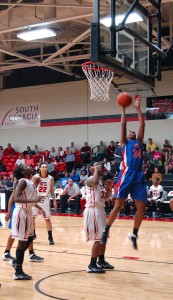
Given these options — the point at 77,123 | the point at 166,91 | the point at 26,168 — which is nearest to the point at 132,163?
the point at 26,168

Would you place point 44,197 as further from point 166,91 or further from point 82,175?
point 166,91

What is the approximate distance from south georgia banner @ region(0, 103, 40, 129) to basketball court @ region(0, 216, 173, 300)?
13677 mm

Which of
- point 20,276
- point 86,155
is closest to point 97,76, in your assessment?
point 86,155

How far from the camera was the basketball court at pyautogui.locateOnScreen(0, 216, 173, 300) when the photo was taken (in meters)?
5.30

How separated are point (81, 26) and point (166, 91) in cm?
477

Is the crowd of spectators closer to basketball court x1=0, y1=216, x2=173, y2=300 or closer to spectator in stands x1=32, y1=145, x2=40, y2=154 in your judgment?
spectator in stands x1=32, y1=145, x2=40, y2=154

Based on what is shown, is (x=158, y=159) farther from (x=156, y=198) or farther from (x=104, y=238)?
(x=104, y=238)

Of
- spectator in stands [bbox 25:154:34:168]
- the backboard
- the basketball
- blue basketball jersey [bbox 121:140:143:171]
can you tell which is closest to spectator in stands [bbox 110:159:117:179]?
spectator in stands [bbox 25:154:34:168]

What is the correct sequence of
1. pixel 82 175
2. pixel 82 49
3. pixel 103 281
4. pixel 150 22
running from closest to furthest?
1. pixel 103 281
2. pixel 150 22
3. pixel 82 175
4. pixel 82 49

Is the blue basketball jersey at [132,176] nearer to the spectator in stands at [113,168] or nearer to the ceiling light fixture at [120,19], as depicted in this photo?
the ceiling light fixture at [120,19]

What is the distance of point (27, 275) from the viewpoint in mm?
6020

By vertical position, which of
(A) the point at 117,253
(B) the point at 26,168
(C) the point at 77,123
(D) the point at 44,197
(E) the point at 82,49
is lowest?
(A) the point at 117,253

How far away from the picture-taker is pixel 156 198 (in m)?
14.5

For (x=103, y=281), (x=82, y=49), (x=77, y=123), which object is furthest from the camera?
(x=77, y=123)
